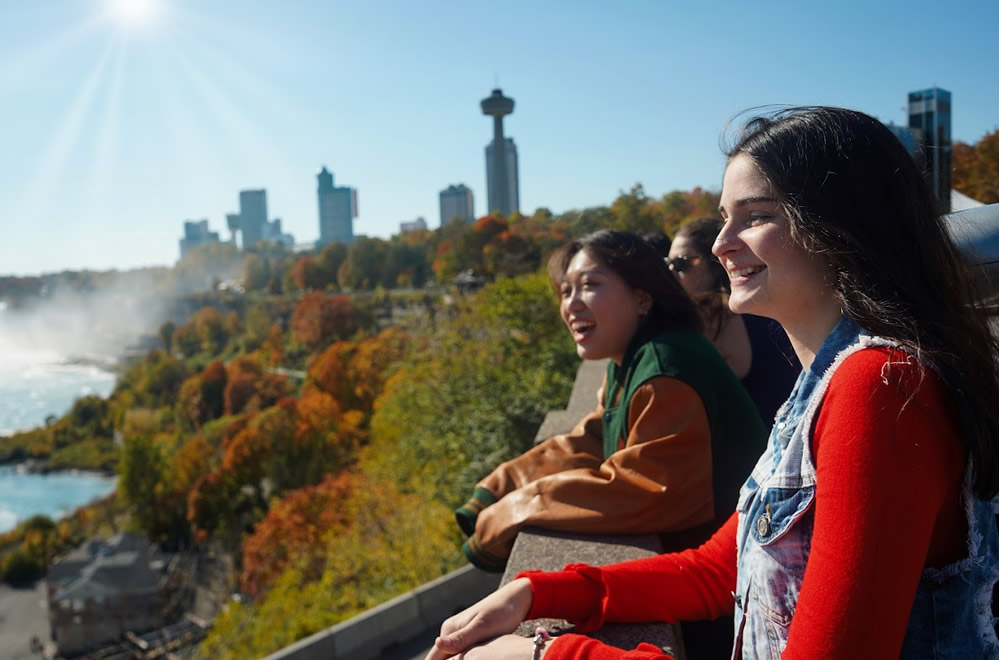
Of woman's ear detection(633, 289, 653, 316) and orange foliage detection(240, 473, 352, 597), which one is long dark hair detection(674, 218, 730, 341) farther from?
orange foliage detection(240, 473, 352, 597)

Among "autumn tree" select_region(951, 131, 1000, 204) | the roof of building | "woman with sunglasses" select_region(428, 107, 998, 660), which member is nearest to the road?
the roof of building

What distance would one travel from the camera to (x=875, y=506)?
3.25 feet

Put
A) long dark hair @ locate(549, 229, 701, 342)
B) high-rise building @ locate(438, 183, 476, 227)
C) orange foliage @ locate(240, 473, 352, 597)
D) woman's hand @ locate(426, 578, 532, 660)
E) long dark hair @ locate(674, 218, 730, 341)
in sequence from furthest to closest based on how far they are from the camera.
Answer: high-rise building @ locate(438, 183, 476, 227)
orange foliage @ locate(240, 473, 352, 597)
long dark hair @ locate(674, 218, 730, 341)
long dark hair @ locate(549, 229, 701, 342)
woman's hand @ locate(426, 578, 532, 660)

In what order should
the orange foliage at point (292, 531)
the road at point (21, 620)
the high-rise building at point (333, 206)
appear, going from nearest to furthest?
the orange foliage at point (292, 531) → the road at point (21, 620) → the high-rise building at point (333, 206)

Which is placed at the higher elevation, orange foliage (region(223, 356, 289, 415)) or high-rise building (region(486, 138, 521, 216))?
high-rise building (region(486, 138, 521, 216))

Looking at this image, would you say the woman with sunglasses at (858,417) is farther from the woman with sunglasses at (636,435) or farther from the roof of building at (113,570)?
the roof of building at (113,570)

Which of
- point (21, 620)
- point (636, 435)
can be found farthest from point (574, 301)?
point (21, 620)

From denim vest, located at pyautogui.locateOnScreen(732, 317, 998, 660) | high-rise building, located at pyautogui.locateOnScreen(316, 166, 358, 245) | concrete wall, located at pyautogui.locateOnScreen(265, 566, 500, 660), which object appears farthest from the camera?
high-rise building, located at pyautogui.locateOnScreen(316, 166, 358, 245)

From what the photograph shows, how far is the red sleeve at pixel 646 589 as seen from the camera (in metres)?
1.60

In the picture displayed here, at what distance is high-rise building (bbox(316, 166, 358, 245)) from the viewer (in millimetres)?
186125

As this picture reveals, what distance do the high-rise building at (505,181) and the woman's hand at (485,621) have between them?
97.1m

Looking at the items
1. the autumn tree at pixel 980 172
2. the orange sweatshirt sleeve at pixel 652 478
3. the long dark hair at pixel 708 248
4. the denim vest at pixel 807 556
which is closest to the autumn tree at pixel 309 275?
the autumn tree at pixel 980 172

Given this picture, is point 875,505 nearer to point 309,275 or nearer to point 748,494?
point 748,494

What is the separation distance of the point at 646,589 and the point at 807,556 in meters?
0.55
